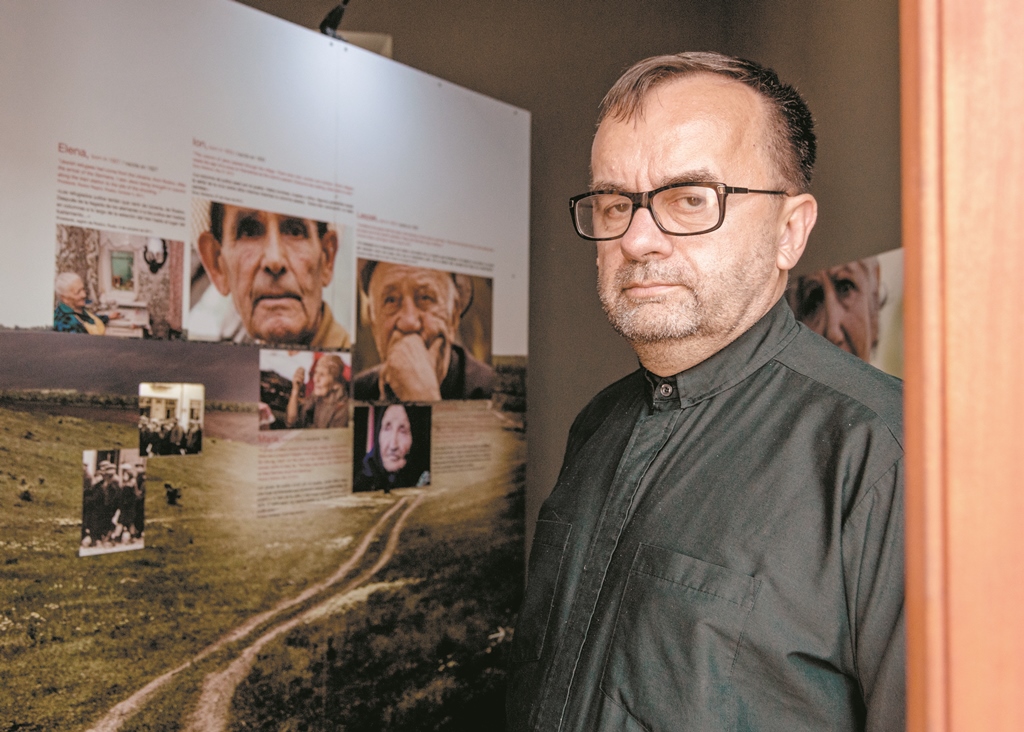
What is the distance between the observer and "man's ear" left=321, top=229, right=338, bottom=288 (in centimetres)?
235

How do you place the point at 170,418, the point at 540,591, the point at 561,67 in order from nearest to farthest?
the point at 540,591 < the point at 170,418 < the point at 561,67

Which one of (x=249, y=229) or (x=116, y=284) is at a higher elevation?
(x=249, y=229)

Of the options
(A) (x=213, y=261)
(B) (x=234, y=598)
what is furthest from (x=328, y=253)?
(B) (x=234, y=598)

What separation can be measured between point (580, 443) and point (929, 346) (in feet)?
4.18

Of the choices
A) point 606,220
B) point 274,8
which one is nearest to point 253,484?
point 606,220

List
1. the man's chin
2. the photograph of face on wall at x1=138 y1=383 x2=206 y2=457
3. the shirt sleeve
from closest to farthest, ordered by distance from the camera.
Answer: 1. the shirt sleeve
2. the photograph of face on wall at x1=138 y1=383 x2=206 y2=457
3. the man's chin

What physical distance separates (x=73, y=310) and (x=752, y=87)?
1670mm

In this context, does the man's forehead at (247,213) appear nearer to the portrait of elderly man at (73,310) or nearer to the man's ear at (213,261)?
the man's ear at (213,261)

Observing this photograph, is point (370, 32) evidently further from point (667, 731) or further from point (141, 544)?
point (667, 731)

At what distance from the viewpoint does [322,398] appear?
7.72 feet

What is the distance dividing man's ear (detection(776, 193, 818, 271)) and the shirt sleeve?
469 millimetres

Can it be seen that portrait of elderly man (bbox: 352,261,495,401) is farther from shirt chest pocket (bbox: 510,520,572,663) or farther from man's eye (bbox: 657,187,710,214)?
man's eye (bbox: 657,187,710,214)

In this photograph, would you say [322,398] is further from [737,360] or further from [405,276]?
[737,360]

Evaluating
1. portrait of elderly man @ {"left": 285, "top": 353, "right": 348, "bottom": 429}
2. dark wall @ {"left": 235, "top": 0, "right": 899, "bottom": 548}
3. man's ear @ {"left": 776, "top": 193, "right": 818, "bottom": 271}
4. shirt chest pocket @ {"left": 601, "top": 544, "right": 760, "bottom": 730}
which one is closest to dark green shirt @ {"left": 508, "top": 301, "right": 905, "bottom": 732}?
shirt chest pocket @ {"left": 601, "top": 544, "right": 760, "bottom": 730}
